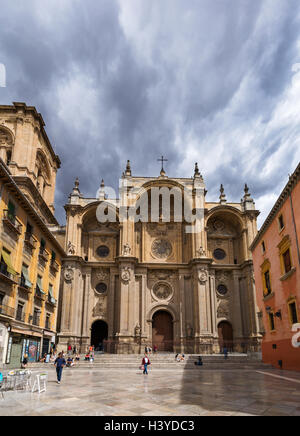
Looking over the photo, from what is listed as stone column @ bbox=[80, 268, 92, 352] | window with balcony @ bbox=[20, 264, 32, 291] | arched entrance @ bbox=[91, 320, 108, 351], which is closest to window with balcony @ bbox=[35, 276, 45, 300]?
window with balcony @ bbox=[20, 264, 32, 291]

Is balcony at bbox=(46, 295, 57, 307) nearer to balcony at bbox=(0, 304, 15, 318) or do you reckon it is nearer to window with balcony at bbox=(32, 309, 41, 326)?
window with balcony at bbox=(32, 309, 41, 326)

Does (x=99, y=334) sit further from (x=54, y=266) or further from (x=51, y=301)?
(x=54, y=266)

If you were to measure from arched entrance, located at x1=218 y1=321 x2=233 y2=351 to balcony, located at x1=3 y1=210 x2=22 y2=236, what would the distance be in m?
26.2

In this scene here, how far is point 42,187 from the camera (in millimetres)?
39906

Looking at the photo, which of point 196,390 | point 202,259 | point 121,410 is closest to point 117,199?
point 202,259

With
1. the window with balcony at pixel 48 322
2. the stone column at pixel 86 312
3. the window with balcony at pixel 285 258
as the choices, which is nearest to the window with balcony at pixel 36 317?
the window with balcony at pixel 48 322

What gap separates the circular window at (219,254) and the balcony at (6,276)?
2672 cm

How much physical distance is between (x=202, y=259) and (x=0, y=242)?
23569mm

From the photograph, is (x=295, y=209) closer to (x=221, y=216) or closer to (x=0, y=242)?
(x=0, y=242)

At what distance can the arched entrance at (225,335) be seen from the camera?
1471 inches

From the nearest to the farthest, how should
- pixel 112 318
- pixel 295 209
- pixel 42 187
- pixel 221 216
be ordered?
pixel 295 209 < pixel 112 318 < pixel 42 187 < pixel 221 216

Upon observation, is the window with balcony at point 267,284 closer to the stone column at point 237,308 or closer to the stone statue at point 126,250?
the stone column at point 237,308

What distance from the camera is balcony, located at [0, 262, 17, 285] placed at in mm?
19309

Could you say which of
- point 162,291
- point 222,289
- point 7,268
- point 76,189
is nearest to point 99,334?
point 162,291
